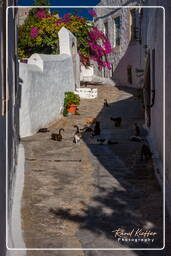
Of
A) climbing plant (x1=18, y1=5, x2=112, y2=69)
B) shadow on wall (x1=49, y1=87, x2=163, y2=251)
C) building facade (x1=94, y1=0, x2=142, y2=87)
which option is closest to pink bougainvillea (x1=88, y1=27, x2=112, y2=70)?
climbing plant (x1=18, y1=5, x2=112, y2=69)

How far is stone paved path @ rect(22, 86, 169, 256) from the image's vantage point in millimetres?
5629

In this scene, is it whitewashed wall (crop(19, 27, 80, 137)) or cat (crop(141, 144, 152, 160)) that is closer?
cat (crop(141, 144, 152, 160))

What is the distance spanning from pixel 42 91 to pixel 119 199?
825 centimetres

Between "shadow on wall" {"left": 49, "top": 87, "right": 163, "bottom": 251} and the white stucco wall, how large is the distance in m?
2.40

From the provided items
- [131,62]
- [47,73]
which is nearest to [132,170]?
[47,73]

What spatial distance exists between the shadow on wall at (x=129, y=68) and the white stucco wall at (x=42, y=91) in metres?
5.98

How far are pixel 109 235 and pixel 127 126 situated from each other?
9.53m

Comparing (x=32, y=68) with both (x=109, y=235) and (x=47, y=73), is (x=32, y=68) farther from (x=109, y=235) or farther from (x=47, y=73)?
(x=109, y=235)

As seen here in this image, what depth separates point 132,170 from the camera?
9.24 m

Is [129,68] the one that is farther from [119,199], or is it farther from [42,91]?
[119,199]

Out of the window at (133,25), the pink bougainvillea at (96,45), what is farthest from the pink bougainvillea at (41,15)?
the window at (133,25)

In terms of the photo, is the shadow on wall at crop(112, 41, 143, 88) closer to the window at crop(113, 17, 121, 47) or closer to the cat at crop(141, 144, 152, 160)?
the window at crop(113, 17, 121, 47)

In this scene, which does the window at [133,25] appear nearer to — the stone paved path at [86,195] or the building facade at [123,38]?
the building facade at [123,38]

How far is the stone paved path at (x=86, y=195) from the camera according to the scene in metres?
5.63
